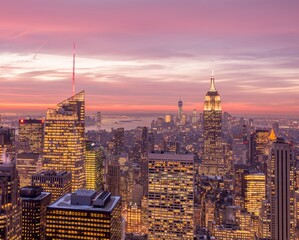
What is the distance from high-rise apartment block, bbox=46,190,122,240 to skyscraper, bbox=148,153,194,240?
1289 inches

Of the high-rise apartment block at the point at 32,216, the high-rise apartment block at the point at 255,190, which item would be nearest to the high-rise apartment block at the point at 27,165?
the high-rise apartment block at the point at 32,216

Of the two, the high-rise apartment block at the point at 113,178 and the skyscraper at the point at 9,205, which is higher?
the skyscraper at the point at 9,205

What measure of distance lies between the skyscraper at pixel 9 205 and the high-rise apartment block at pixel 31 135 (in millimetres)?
94214

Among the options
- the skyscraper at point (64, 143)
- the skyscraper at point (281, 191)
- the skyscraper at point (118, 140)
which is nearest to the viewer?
the skyscraper at point (281, 191)

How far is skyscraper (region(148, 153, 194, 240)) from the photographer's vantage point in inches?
3479

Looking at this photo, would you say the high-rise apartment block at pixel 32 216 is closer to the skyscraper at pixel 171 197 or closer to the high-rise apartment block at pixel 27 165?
the skyscraper at pixel 171 197

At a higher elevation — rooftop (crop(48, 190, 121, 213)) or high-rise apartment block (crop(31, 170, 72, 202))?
rooftop (crop(48, 190, 121, 213))

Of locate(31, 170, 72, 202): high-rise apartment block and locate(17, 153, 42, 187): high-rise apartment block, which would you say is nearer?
locate(31, 170, 72, 202): high-rise apartment block

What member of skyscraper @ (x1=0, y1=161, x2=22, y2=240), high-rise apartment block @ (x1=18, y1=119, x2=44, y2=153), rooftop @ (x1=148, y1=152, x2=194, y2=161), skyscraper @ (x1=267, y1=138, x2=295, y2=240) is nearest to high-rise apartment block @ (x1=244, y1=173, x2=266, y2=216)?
skyscraper @ (x1=267, y1=138, x2=295, y2=240)

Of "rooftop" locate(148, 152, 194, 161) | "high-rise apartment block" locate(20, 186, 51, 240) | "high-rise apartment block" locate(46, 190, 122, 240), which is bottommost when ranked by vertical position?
"high-rise apartment block" locate(20, 186, 51, 240)

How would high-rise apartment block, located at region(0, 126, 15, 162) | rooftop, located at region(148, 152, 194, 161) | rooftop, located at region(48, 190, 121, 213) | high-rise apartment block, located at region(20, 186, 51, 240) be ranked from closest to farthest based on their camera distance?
rooftop, located at region(48, 190, 121, 213), high-rise apartment block, located at region(20, 186, 51, 240), rooftop, located at region(148, 152, 194, 161), high-rise apartment block, located at region(0, 126, 15, 162)

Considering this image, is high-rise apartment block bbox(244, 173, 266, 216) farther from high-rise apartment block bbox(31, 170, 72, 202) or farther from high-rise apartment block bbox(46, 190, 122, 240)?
high-rise apartment block bbox(46, 190, 122, 240)

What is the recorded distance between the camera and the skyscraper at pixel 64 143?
128m

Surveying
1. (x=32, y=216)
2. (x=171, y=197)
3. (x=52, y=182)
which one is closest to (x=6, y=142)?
(x=52, y=182)
